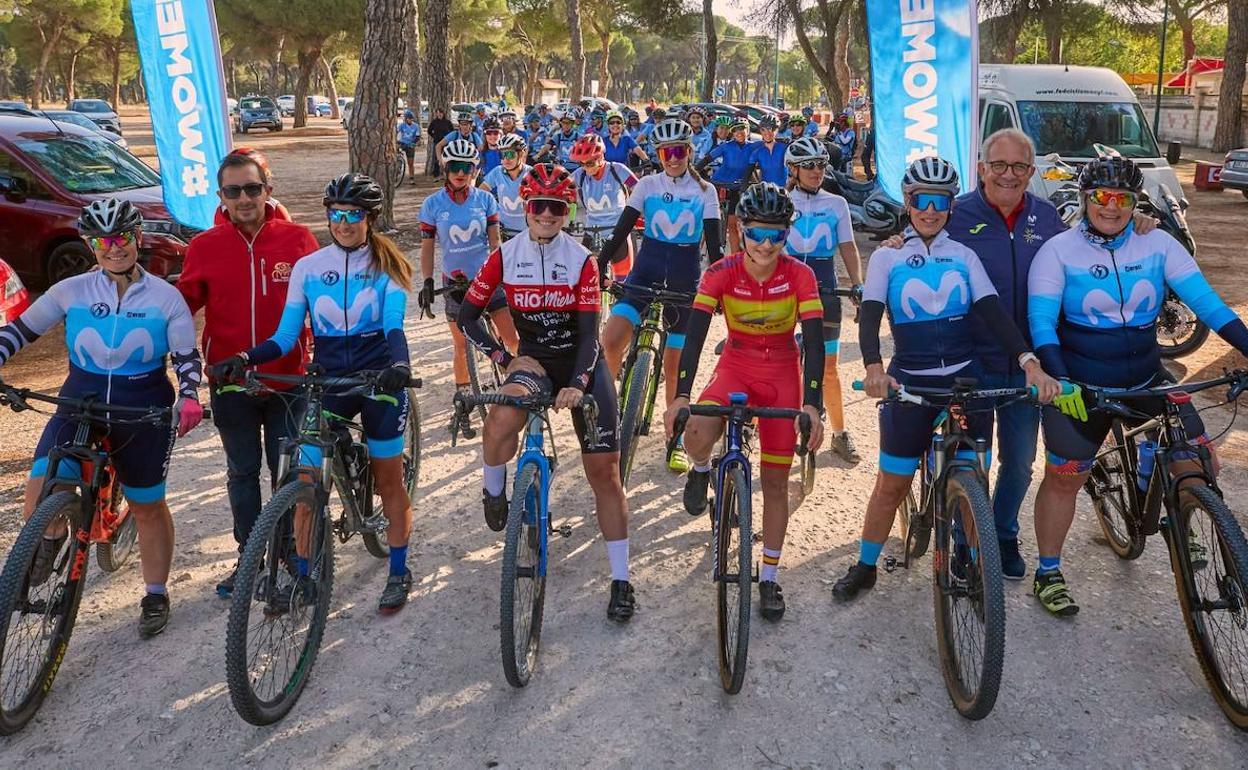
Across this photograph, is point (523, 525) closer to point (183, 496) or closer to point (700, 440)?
point (700, 440)

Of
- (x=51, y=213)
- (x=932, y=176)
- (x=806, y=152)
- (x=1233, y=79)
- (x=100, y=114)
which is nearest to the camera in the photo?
(x=932, y=176)

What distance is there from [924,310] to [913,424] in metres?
0.56

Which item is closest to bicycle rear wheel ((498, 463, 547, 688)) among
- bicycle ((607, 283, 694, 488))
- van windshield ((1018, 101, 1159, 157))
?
bicycle ((607, 283, 694, 488))

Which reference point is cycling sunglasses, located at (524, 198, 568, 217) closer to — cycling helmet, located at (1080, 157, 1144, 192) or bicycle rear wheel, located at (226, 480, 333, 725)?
bicycle rear wheel, located at (226, 480, 333, 725)

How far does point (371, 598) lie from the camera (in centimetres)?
516

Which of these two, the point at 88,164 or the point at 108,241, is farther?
the point at 88,164

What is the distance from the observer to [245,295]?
196 inches

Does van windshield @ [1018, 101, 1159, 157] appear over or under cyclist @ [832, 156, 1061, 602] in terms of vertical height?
over

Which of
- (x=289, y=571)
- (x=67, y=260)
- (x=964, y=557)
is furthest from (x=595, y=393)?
(x=67, y=260)

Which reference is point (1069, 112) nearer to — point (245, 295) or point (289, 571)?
point (245, 295)

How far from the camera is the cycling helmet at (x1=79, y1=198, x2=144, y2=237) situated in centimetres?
442

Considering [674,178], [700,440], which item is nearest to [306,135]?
[674,178]

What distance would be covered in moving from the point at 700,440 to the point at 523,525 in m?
1.04

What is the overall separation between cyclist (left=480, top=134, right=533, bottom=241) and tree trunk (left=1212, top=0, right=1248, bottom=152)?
86.1 feet
